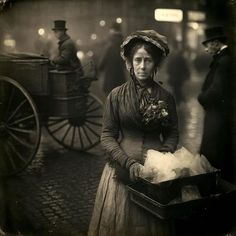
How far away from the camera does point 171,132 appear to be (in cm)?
389

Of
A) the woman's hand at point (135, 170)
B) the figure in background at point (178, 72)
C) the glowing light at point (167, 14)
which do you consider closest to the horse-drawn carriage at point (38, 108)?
the woman's hand at point (135, 170)

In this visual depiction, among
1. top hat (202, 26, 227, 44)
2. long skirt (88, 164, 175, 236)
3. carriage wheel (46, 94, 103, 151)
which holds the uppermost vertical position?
top hat (202, 26, 227, 44)

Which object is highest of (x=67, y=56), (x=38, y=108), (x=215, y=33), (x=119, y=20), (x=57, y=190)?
(x=119, y=20)

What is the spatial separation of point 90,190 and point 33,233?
777 mm

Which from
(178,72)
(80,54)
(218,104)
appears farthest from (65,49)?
(218,104)

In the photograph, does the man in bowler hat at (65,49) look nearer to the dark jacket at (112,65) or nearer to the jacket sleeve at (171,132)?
the dark jacket at (112,65)

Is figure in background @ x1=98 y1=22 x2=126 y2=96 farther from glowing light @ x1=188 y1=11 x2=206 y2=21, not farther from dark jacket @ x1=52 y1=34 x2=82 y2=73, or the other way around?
glowing light @ x1=188 y1=11 x2=206 y2=21

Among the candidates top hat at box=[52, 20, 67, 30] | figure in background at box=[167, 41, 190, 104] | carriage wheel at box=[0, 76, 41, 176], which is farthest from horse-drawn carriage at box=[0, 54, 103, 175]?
figure in background at box=[167, 41, 190, 104]

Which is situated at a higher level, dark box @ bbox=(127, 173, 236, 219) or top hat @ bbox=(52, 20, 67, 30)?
top hat @ bbox=(52, 20, 67, 30)

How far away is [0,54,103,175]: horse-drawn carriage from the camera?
4078mm

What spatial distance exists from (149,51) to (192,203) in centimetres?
141

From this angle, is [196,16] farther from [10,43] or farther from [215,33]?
[10,43]

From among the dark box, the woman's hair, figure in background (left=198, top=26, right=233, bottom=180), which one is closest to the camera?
the dark box

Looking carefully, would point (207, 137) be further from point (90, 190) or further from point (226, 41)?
point (90, 190)
